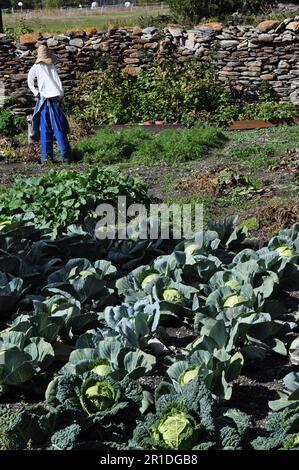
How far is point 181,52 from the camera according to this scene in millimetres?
14938

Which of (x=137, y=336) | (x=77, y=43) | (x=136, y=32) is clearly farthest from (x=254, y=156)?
(x=137, y=336)

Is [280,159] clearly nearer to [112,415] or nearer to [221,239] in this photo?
[221,239]

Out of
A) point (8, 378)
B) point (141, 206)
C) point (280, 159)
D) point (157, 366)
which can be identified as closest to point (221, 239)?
point (141, 206)

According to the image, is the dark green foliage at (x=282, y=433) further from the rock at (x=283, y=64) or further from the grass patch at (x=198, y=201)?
the rock at (x=283, y=64)

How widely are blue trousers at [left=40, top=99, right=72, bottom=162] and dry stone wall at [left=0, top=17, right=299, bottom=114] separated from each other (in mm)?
3551

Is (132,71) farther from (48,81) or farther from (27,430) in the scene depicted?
(27,430)

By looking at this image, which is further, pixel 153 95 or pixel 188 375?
pixel 153 95

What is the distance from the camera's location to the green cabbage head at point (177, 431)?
389 cm

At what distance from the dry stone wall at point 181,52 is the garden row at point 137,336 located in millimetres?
8126

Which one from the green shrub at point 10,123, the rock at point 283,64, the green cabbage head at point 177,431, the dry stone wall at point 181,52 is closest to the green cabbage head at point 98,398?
the green cabbage head at point 177,431

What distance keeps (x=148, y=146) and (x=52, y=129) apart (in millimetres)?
1459

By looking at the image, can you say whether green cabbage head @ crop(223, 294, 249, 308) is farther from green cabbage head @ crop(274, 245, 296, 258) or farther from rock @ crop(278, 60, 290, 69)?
rock @ crop(278, 60, 290, 69)

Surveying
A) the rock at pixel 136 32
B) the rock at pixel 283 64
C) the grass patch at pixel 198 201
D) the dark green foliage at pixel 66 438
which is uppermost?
the rock at pixel 136 32

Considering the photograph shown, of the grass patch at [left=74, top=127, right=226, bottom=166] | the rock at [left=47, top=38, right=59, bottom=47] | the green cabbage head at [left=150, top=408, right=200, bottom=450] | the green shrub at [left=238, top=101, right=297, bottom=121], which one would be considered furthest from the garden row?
the rock at [left=47, top=38, right=59, bottom=47]
